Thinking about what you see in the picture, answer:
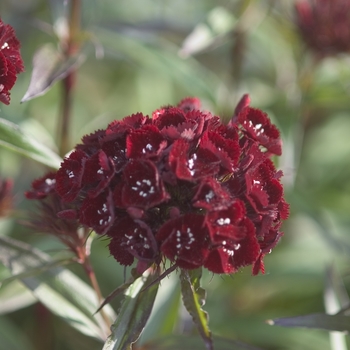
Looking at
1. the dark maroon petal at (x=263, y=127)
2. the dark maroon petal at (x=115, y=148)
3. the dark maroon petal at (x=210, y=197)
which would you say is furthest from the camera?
the dark maroon petal at (x=263, y=127)

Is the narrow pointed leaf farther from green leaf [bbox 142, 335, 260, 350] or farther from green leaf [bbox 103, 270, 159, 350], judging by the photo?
green leaf [bbox 142, 335, 260, 350]

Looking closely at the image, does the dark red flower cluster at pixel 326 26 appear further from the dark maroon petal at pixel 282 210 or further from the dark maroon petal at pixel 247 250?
the dark maroon petal at pixel 247 250

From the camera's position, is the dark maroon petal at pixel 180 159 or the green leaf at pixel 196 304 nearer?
the dark maroon petal at pixel 180 159

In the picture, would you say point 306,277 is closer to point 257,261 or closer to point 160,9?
point 257,261

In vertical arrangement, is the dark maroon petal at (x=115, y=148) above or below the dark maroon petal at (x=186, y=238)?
above

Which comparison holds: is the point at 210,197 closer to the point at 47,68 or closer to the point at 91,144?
the point at 91,144

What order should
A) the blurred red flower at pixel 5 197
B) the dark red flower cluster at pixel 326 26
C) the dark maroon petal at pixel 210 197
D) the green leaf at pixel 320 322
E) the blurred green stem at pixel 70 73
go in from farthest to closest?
the dark red flower cluster at pixel 326 26
the blurred green stem at pixel 70 73
the blurred red flower at pixel 5 197
the green leaf at pixel 320 322
the dark maroon petal at pixel 210 197

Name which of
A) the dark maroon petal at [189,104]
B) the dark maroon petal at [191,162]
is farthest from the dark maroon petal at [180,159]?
the dark maroon petal at [189,104]

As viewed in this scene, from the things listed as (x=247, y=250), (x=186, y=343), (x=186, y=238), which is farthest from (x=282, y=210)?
(x=186, y=343)

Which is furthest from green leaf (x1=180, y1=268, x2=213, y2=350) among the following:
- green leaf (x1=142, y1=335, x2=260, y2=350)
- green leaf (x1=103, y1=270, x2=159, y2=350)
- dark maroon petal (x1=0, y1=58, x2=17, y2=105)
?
dark maroon petal (x1=0, y1=58, x2=17, y2=105)
